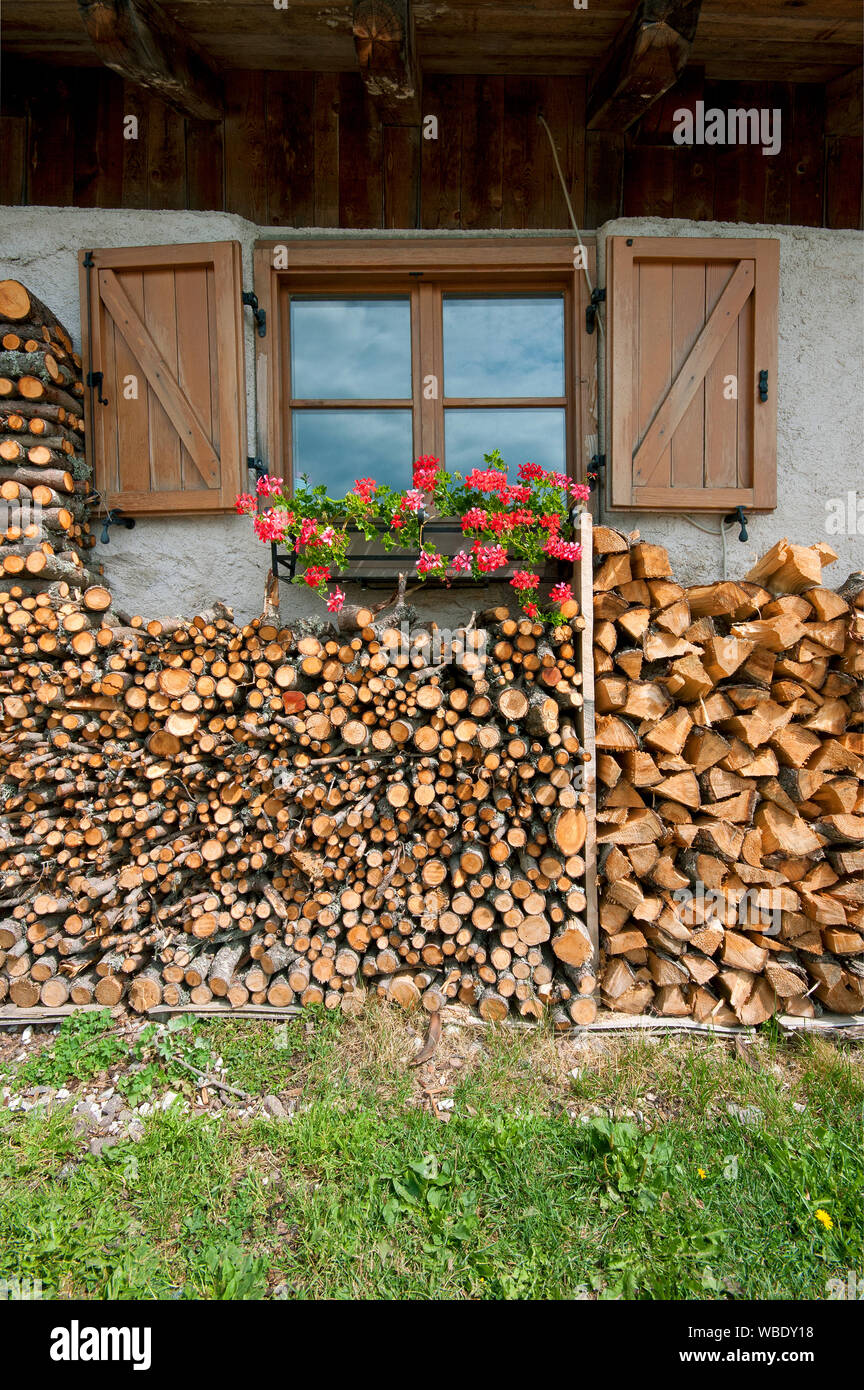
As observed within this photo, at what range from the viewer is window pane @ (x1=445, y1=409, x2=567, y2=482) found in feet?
12.7

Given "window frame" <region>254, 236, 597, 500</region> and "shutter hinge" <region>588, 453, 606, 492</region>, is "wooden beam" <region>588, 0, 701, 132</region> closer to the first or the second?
"window frame" <region>254, 236, 597, 500</region>

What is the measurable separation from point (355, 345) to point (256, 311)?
559 mm

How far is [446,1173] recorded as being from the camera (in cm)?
218

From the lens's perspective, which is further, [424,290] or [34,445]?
[424,290]

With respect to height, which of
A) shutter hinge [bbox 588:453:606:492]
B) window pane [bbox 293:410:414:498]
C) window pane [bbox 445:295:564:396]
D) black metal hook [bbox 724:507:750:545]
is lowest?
black metal hook [bbox 724:507:750:545]

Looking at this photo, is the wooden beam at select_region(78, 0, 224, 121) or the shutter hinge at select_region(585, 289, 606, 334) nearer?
the wooden beam at select_region(78, 0, 224, 121)

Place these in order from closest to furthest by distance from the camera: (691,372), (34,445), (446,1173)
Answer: (446,1173)
(34,445)
(691,372)

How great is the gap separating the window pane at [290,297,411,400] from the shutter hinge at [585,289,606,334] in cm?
99

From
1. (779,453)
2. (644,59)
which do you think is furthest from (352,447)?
(779,453)

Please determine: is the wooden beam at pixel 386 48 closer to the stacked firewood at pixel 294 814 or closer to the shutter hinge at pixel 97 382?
the shutter hinge at pixel 97 382

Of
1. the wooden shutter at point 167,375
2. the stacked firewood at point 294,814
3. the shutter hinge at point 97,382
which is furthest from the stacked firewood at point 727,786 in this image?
the shutter hinge at point 97,382

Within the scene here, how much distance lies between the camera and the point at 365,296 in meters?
3.87

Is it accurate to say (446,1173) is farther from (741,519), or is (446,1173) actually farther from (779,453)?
(779,453)

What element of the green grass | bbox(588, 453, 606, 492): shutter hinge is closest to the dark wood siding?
bbox(588, 453, 606, 492): shutter hinge
